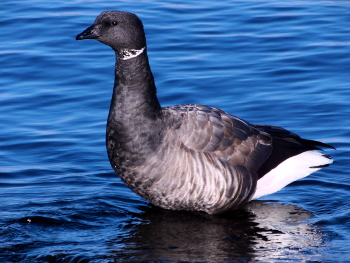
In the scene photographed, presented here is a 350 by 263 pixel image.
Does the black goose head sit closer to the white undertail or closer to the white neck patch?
the white neck patch

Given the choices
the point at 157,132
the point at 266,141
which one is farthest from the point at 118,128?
the point at 266,141

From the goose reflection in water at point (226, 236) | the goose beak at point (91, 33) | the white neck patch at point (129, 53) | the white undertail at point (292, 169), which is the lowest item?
the goose reflection in water at point (226, 236)

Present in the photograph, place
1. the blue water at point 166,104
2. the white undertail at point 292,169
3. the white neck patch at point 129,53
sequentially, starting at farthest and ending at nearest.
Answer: the white undertail at point 292,169, the white neck patch at point 129,53, the blue water at point 166,104

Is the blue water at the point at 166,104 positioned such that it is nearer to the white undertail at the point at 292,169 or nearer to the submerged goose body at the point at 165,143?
the white undertail at the point at 292,169

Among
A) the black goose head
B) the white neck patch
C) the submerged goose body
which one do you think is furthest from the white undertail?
the black goose head

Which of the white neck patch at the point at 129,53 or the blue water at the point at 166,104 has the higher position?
the white neck patch at the point at 129,53

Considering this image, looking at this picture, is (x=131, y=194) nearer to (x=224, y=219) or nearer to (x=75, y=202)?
(x=75, y=202)

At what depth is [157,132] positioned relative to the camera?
717 cm

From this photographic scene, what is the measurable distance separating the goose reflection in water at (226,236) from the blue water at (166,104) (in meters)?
0.02

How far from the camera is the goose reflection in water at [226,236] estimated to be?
6.74 meters

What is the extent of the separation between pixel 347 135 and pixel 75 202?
4.58m

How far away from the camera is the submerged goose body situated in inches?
280

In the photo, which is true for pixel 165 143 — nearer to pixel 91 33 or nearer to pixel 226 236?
pixel 226 236

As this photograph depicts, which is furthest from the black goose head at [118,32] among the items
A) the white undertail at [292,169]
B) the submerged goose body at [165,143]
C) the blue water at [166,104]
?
the white undertail at [292,169]
